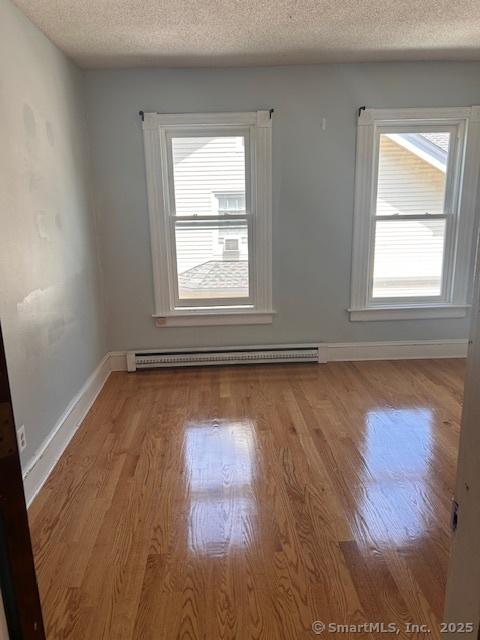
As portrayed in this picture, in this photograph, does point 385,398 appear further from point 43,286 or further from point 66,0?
point 66,0

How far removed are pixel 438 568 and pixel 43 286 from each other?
237 cm

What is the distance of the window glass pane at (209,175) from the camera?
12.2 feet

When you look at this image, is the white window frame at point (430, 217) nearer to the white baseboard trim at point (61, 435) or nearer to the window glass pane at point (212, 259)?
the window glass pane at point (212, 259)

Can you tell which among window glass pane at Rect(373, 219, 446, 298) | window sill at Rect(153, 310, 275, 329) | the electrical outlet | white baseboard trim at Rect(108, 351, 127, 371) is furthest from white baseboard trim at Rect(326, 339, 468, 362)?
the electrical outlet

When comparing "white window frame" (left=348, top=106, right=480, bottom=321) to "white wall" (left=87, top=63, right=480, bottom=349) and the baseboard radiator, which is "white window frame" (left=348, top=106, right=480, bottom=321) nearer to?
"white wall" (left=87, top=63, right=480, bottom=349)

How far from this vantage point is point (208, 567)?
1803 mm

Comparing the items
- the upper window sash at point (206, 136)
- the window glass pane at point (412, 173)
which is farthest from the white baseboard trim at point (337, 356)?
the upper window sash at point (206, 136)

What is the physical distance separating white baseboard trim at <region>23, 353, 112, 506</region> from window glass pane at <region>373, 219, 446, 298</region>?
8.29ft

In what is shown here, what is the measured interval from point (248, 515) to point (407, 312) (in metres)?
2.66

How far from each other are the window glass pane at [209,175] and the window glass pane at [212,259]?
0.14m

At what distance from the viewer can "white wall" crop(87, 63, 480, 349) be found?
361 centimetres

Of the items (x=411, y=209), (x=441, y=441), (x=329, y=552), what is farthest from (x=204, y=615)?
(x=411, y=209)

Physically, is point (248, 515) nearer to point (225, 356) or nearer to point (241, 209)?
point (225, 356)

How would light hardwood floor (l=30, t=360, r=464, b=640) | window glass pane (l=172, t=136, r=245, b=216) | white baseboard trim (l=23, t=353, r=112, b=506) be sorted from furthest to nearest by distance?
window glass pane (l=172, t=136, r=245, b=216) < white baseboard trim (l=23, t=353, r=112, b=506) < light hardwood floor (l=30, t=360, r=464, b=640)
